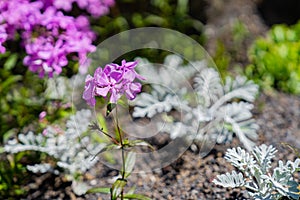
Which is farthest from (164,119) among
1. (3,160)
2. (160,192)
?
(3,160)

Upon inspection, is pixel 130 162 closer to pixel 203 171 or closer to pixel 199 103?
pixel 203 171

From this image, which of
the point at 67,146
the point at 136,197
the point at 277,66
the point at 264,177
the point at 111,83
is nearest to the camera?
the point at 111,83

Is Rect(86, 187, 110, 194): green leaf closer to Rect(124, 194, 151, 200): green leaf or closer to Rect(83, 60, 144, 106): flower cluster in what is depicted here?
Rect(124, 194, 151, 200): green leaf

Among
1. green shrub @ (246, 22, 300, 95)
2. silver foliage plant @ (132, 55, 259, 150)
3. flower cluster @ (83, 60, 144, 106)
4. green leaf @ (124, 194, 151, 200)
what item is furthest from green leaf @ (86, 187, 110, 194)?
green shrub @ (246, 22, 300, 95)

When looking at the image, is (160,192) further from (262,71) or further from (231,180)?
(262,71)

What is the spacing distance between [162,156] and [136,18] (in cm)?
120

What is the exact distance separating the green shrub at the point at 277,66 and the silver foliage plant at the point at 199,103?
15.2 inches

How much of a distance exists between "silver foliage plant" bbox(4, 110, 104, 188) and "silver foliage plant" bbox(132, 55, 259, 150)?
286 mm

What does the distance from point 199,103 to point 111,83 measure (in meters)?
1.00

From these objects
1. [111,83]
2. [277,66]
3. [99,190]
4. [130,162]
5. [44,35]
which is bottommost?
[99,190]

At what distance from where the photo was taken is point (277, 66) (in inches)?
136

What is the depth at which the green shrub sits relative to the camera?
3434 millimetres

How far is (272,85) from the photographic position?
3498 millimetres

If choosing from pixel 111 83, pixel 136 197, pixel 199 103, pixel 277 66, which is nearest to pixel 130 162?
pixel 136 197
